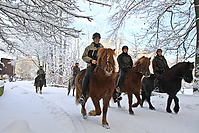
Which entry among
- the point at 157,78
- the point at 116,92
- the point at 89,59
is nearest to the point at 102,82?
the point at 89,59

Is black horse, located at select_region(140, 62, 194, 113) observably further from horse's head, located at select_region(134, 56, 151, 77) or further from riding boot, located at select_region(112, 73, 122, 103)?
riding boot, located at select_region(112, 73, 122, 103)

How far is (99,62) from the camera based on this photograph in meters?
3.52

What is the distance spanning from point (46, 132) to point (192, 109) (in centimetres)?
556

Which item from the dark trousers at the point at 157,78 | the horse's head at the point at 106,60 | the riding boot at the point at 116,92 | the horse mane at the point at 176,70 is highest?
the horse's head at the point at 106,60

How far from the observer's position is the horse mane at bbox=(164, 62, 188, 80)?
4.88 metres

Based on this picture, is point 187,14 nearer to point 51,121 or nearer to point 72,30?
point 72,30

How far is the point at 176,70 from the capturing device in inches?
198

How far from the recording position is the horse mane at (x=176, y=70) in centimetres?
488

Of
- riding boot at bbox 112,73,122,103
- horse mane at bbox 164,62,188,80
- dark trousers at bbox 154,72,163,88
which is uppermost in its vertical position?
horse mane at bbox 164,62,188,80

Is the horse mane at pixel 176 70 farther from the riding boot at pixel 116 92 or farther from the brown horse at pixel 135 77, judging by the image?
the riding boot at pixel 116 92

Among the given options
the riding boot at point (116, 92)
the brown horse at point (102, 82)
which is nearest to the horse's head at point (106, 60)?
the brown horse at point (102, 82)

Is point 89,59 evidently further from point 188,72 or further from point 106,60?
point 188,72

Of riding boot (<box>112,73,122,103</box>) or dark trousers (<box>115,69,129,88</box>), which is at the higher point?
dark trousers (<box>115,69,129,88</box>)

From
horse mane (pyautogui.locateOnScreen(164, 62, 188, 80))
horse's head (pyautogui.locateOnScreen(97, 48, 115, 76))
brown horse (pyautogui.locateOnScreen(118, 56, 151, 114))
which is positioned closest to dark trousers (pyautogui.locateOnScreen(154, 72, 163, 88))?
horse mane (pyautogui.locateOnScreen(164, 62, 188, 80))
